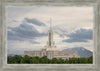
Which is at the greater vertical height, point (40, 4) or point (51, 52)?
point (40, 4)

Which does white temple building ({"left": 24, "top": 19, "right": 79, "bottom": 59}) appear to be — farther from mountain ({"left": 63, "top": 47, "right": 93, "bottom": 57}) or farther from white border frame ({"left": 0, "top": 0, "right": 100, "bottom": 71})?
white border frame ({"left": 0, "top": 0, "right": 100, "bottom": 71})

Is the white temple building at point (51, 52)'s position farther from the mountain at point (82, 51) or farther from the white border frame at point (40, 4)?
the white border frame at point (40, 4)

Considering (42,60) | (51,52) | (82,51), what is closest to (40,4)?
(51,52)

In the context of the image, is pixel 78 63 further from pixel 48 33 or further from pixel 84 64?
pixel 48 33

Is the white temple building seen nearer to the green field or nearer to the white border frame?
the green field

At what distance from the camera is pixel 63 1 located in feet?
9.64

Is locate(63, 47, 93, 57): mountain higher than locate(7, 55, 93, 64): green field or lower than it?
higher

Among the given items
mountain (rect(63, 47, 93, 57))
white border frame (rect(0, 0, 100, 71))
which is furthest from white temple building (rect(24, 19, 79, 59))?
white border frame (rect(0, 0, 100, 71))

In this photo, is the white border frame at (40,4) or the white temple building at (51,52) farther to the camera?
the white temple building at (51,52)

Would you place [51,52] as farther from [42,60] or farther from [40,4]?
[40,4]

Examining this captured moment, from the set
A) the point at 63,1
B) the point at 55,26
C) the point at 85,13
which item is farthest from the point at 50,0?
the point at 85,13

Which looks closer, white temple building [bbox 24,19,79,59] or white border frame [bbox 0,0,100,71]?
white border frame [bbox 0,0,100,71]

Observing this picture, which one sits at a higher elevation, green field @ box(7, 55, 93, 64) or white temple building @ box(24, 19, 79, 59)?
white temple building @ box(24, 19, 79, 59)

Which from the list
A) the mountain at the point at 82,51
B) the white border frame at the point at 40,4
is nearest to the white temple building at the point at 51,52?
the mountain at the point at 82,51
